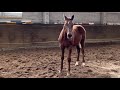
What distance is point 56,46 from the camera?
8773 mm

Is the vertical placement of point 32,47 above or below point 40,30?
below

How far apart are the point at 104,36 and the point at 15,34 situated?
191 inches
